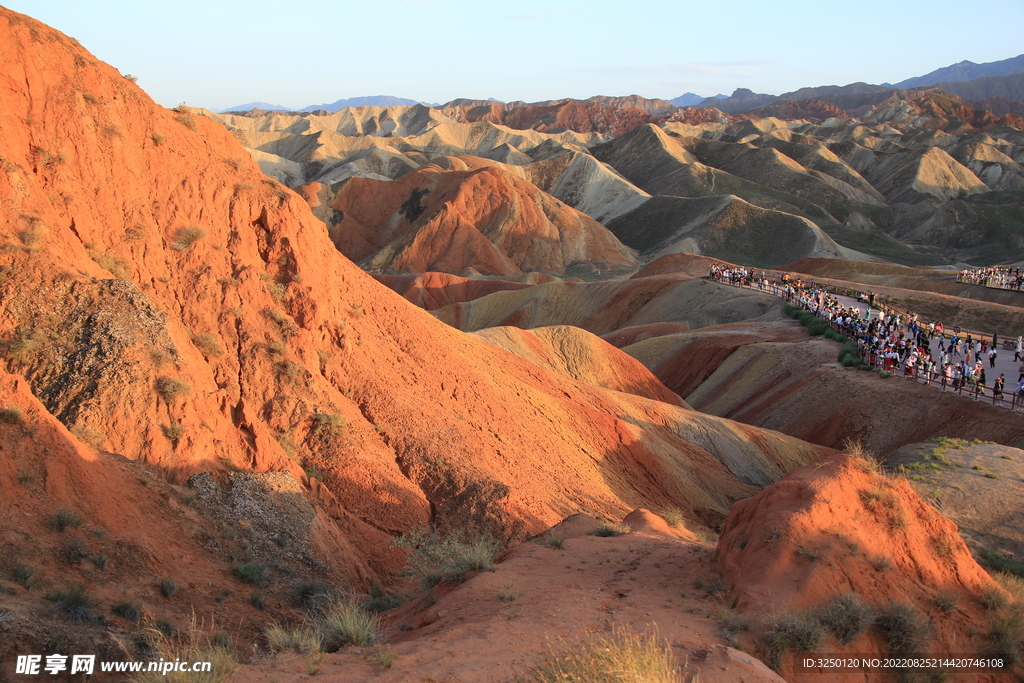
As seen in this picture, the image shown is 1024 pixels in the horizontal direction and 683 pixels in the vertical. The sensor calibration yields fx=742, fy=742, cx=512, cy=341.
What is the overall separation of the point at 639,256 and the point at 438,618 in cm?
9158

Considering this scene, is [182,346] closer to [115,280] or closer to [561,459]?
[115,280]

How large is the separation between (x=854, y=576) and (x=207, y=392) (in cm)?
1070

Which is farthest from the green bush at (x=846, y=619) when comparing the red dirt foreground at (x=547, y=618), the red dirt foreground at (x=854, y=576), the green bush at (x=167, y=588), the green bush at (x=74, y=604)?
the green bush at (x=74, y=604)

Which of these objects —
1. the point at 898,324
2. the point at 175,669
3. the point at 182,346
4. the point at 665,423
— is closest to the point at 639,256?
the point at 898,324

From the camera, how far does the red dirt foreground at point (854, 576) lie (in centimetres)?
853

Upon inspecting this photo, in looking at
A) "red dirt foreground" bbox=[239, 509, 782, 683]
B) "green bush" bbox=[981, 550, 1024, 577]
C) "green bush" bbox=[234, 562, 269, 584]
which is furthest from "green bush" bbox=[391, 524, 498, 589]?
"green bush" bbox=[981, 550, 1024, 577]

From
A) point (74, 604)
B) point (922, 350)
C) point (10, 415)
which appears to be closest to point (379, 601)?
point (74, 604)

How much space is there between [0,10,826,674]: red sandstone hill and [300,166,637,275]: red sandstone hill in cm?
6335

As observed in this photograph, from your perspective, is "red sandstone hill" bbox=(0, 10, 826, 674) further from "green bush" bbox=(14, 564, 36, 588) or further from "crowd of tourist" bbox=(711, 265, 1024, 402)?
"crowd of tourist" bbox=(711, 265, 1024, 402)

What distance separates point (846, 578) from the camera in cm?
920

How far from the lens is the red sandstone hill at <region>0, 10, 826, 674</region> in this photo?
32.2 feet

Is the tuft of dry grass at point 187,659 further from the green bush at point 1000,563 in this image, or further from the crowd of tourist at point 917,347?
the crowd of tourist at point 917,347

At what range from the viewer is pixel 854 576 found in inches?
364

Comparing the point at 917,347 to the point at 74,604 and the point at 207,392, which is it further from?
the point at 74,604
